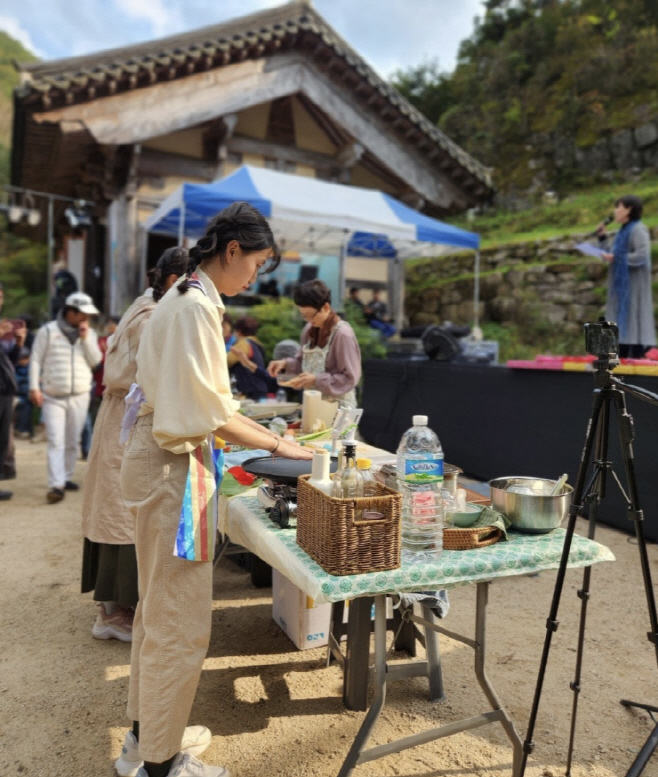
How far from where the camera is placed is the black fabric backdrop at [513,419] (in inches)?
158

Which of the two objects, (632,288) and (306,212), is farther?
(306,212)

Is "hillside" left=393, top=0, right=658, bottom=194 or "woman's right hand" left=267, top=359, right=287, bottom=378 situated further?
"hillside" left=393, top=0, right=658, bottom=194

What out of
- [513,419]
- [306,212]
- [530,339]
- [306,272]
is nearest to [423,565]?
[513,419]

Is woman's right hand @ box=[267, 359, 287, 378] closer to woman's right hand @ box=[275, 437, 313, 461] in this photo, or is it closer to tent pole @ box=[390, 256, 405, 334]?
woman's right hand @ box=[275, 437, 313, 461]

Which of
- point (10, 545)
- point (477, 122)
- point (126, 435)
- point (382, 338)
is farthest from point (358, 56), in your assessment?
point (477, 122)

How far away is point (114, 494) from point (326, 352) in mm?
1523

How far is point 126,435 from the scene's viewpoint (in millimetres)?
1838

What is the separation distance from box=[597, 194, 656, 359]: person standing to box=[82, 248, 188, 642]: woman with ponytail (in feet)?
13.6

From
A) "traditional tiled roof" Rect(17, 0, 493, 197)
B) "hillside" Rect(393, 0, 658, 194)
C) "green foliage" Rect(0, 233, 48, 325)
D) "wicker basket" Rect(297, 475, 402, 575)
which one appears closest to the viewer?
"wicker basket" Rect(297, 475, 402, 575)

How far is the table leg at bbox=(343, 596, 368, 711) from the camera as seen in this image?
211 cm

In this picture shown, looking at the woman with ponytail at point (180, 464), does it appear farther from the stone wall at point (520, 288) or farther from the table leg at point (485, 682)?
the stone wall at point (520, 288)

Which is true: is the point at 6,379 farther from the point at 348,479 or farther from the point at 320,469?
the point at 348,479

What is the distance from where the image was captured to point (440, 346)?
6.46 meters

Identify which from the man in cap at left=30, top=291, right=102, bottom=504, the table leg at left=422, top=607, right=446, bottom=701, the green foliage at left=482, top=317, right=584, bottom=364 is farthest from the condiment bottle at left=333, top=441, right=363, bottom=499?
the green foliage at left=482, top=317, right=584, bottom=364
